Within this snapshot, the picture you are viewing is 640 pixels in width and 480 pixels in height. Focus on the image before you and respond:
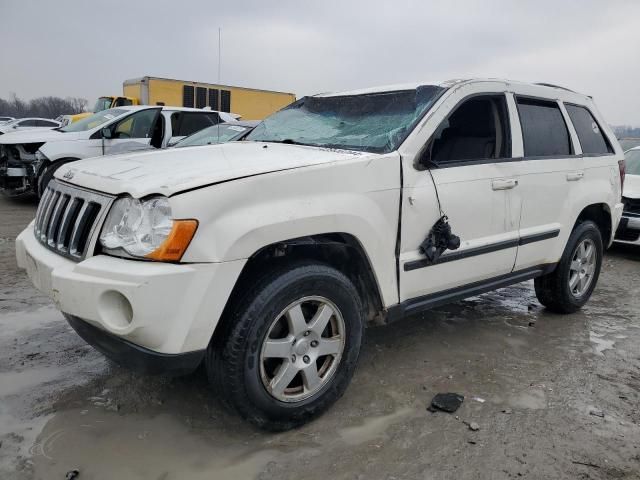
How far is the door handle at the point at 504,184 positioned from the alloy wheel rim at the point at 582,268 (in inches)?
48.8

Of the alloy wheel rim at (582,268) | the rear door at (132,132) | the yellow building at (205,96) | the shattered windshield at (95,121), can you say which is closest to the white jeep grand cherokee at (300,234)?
the alloy wheel rim at (582,268)

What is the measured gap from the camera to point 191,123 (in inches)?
368

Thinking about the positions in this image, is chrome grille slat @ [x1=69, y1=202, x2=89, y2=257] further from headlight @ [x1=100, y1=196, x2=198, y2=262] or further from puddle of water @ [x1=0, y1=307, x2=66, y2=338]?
puddle of water @ [x1=0, y1=307, x2=66, y2=338]

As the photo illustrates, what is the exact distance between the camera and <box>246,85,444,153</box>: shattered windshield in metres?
3.00

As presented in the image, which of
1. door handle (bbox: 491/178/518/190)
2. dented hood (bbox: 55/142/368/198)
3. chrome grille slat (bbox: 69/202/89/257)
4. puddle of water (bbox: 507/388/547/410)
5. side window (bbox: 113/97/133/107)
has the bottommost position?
puddle of water (bbox: 507/388/547/410)

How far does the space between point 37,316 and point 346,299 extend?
2634 millimetres

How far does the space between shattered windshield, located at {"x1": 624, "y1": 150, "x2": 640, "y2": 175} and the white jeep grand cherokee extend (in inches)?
190

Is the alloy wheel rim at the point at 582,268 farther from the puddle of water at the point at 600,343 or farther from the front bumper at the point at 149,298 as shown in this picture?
the front bumper at the point at 149,298

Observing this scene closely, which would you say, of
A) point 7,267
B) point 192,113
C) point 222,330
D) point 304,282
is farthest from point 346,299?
point 192,113

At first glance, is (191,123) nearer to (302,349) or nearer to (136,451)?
(302,349)

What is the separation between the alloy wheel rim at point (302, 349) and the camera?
2430mm

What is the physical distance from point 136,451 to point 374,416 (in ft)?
3.84

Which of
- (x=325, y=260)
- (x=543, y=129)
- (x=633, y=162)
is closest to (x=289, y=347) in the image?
(x=325, y=260)

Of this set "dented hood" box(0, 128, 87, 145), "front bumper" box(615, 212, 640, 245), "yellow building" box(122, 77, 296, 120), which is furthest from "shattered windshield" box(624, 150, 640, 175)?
"yellow building" box(122, 77, 296, 120)
